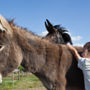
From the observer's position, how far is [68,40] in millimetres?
6555

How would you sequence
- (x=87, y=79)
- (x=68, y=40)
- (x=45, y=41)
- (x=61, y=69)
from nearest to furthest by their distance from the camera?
1. (x=87, y=79)
2. (x=61, y=69)
3. (x=45, y=41)
4. (x=68, y=40)

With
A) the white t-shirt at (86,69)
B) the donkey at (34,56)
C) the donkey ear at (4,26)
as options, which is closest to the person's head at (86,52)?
the donkey at (34,56)

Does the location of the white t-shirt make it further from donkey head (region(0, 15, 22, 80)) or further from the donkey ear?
the donkey ear

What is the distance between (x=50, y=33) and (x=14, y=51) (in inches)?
162

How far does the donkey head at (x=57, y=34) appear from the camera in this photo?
264 inches

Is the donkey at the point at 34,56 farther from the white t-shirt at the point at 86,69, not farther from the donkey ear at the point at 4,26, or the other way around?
the white t-shirt at the point at 86,69

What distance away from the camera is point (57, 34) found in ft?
24.1

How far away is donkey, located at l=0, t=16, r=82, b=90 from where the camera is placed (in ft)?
11.9

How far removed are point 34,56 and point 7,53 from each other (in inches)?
18.8

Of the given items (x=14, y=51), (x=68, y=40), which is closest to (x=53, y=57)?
(x=14, y=51)

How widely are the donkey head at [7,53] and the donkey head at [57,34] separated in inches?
120

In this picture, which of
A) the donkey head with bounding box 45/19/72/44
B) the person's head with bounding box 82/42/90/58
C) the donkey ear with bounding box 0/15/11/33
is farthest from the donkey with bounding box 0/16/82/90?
the donkey head with bounding box 45/19/72/44

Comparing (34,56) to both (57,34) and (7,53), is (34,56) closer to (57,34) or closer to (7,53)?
(7,53)

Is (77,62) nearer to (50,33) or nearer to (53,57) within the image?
(53,57)
